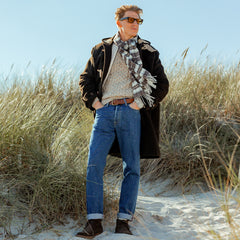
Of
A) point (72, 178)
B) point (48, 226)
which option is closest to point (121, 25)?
point (72, 178)

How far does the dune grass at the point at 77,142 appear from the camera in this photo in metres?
3.44

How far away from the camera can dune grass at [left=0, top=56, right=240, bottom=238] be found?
344 centimetres

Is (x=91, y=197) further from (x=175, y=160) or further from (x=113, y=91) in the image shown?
(x=175, y=160)

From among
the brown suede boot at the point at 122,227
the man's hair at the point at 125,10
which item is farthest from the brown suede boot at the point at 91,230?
the man's hair at the point at 125,10

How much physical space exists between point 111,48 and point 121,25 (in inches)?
8.9

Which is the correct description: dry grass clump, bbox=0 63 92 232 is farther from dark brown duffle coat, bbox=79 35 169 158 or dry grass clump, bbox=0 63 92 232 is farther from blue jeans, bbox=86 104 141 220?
dark brown duffle coat, bbox=79 35 169 158

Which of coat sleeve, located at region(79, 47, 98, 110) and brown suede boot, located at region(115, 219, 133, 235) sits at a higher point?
coat sleeve, located at region(79, 47, 98, 110)

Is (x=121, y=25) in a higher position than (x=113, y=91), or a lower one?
higher

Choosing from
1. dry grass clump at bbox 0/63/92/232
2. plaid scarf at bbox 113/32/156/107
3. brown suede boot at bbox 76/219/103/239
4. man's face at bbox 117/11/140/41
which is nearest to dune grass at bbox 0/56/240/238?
dry grass clump at bbox 0/63/92/232

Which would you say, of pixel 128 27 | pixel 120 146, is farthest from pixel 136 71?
pixel 120 146

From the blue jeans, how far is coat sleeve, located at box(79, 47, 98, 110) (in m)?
0.13

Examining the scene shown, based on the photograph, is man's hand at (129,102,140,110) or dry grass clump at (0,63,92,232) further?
dry grass clump at (0,63,92,232)

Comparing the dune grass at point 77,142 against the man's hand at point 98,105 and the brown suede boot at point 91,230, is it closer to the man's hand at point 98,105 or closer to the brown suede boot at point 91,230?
the brown suede boot at point 91,230

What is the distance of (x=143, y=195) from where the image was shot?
15.9ft
